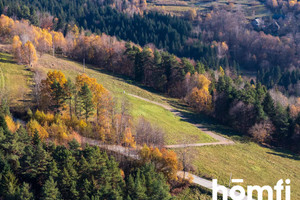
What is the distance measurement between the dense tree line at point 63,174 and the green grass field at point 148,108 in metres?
18.8

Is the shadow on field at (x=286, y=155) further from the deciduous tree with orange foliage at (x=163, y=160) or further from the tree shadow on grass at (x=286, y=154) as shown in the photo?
the deciduous tree with orange foliage at (x=163, y=160)

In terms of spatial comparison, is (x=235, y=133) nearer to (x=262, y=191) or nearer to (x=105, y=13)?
(x=262, y=191)

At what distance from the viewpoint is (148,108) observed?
75.6 metres

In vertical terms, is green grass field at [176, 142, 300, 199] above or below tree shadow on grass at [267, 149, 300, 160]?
above

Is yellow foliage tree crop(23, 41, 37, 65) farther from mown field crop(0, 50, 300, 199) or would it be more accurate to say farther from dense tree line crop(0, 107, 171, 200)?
dense tree line crop(0, 107, 171, 200)

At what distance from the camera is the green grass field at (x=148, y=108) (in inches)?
2554

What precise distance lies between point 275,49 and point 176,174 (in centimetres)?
13766

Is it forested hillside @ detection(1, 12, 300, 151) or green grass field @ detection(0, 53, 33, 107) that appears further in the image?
forested hillside @ detection(1, 12, 300, 151)

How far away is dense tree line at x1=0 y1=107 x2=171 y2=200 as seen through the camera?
3912 centimetres

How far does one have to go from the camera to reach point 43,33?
364 ft

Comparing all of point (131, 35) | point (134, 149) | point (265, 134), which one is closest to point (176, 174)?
point (134, 149)

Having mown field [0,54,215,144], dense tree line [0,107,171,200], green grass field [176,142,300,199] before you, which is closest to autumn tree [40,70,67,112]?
mown field [0,54,215,144]

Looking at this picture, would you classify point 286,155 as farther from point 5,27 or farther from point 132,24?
point 132,24

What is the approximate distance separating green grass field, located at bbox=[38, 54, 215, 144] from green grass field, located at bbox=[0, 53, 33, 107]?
19.9 feet
